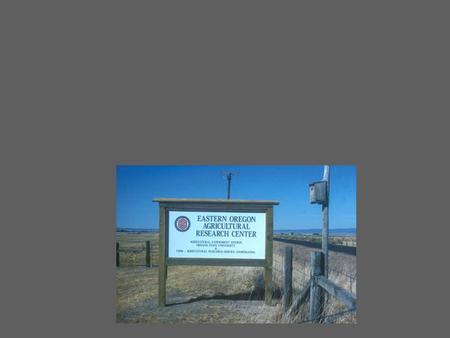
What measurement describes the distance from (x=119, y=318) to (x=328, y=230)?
3.82 meters

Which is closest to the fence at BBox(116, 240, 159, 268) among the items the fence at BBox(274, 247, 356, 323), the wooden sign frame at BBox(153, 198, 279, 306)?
the wooden sign frame at BBox(153, 198, 279, 306)

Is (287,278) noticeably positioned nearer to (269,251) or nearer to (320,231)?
(269,251)

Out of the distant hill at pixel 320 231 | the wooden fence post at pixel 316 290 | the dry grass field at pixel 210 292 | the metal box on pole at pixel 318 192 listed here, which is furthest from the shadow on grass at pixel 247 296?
the metal box on pole at pixel 318 192

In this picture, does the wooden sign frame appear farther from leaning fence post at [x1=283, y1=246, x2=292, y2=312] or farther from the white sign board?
leaning fence post at [x1=283, y1=246, x2=292, y2=312]

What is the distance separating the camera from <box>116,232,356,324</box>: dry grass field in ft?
32.3

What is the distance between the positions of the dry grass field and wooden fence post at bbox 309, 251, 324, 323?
12 centimetres

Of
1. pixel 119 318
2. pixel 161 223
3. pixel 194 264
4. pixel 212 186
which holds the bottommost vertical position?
pixel 119 318

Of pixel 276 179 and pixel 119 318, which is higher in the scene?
pixel 276 179

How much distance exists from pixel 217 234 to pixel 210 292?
1027 mm

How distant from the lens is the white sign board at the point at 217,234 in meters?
9.91

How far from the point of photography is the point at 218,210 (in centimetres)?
995

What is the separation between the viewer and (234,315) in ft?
32.4

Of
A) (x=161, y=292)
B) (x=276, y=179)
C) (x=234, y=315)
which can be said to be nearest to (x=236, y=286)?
(x=234, y=315)

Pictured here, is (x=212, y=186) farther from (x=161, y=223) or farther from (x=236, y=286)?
(x=236, y=286)
